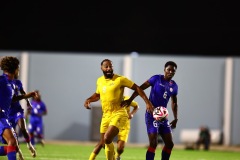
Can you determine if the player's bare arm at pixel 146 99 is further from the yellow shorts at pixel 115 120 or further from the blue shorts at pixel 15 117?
Result: the blue shorts at pixel 15 117

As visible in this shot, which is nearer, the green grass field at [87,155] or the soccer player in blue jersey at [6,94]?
the soccer player in blue jersey at [6,94]

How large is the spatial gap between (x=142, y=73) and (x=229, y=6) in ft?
38.8

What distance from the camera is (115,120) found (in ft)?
43.3

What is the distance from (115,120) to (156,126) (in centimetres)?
89

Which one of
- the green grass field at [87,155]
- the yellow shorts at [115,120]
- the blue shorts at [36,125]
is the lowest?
the green grass field at [87,155]

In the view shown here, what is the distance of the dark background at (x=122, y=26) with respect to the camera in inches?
1574

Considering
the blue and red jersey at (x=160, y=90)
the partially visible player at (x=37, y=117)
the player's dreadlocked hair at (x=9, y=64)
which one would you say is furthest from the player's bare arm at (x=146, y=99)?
the partially visible player at (x=37, y=117)

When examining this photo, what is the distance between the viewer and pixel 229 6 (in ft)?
131

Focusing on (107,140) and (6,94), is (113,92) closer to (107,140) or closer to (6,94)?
(107,140)

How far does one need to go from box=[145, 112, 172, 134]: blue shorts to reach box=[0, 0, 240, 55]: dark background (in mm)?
26918

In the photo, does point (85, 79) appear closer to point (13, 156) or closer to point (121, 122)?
point (121, 122)

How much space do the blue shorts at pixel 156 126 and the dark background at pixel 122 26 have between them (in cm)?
2692

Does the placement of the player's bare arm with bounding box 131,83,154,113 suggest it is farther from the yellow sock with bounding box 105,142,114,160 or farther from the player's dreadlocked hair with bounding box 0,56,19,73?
the player's dreadlocked hair with bounding box 0,56,19,73

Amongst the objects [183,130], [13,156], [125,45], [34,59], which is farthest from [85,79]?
[13,156]
